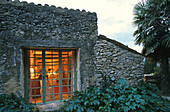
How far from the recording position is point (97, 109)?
10.8 feet

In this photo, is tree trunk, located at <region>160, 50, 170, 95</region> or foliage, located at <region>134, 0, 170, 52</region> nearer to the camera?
foliage, located at <region>134, 0, 170, 52</region>

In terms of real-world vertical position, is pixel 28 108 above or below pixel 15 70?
below

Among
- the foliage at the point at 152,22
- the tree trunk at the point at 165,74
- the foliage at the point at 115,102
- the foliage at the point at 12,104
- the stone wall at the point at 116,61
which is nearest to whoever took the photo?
the foliage at the point at 12,104

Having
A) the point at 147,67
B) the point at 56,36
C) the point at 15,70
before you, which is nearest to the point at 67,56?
the point at 56,36

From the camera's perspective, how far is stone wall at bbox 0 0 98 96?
11.2 feet

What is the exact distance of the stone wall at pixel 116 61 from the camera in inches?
166

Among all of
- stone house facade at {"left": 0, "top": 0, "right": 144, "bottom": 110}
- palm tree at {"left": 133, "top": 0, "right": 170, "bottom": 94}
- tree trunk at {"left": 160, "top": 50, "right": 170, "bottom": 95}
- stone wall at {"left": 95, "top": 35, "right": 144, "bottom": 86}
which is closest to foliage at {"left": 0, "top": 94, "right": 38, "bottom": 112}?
stone house facade at {"left": 0, "top": 0, "right": 144, "bottom": 110}

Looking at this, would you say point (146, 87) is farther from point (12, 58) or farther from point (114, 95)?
point (12, 58)

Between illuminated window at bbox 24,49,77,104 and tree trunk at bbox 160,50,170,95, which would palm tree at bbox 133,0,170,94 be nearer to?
tree trunk at bbox 160,50,170,95

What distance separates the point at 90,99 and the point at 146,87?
2.23 meters

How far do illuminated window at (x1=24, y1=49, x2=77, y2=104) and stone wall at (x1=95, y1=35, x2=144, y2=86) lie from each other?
0.94 m

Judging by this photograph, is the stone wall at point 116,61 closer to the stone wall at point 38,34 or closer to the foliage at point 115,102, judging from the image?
the stone wall at point 38,34

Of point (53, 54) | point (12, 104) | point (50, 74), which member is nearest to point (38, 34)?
point (53, 54)

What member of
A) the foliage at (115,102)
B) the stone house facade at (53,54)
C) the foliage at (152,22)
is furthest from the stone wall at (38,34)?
the foliage at (152,22)
